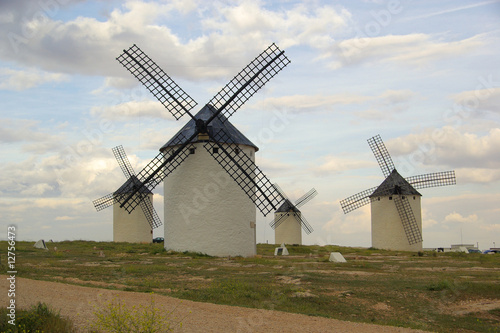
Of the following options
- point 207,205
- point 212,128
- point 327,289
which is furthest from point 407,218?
point 327,289

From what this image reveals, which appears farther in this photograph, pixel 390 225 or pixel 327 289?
pixel 390 225

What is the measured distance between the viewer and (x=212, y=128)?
1138 inches

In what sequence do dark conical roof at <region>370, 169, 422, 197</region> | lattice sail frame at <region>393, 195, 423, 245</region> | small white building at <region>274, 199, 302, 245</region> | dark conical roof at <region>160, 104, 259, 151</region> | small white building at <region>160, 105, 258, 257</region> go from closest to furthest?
small white building at <region>160, 105, 258, 257</region> < dark conical roof at <region>160, 104, 259, 151</region> < lattice sail frame at <region>393, 195, 423, 245</region> < dark conical roof at <region>370, 169, 422, 197</region> < small white building at <region>274, 199, 302, 245</region>

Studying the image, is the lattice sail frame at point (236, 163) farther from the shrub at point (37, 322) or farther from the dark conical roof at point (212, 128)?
the shrub at point (37, 322)

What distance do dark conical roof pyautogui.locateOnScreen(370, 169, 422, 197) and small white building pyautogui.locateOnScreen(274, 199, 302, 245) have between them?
11749 millimetres

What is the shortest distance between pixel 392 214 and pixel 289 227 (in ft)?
45.4

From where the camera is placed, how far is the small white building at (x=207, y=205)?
93.2 feet

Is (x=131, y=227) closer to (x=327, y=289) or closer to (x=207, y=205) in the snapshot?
(x=207, y=205)

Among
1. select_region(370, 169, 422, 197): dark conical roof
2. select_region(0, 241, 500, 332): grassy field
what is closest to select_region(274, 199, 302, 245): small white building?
select_region(370, 169, 422, 197): dark conical roof

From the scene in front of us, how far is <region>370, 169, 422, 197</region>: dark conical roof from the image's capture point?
43.5 meters

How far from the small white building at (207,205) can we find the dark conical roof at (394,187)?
18622mm

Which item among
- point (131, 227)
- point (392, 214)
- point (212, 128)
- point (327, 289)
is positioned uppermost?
point (212, 128)

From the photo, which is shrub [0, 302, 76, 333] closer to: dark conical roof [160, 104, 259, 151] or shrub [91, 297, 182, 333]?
shrub [91, 297, 182, 333]

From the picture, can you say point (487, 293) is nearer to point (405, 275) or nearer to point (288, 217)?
point (405, 275)
